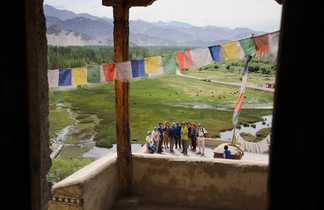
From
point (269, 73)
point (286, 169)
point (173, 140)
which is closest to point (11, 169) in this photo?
point (286, 169)

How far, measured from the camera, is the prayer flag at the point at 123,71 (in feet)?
23.8

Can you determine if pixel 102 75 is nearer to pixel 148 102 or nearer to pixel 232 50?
pixel 232 50

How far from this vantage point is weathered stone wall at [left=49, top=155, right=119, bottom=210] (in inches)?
230

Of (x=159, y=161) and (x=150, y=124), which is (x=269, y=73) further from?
(x=159, y=161)

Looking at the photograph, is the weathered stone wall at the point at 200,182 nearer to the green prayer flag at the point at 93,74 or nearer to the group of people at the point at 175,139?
the green prayer flag at the point at 93,74

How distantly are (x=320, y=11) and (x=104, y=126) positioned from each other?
2767cm

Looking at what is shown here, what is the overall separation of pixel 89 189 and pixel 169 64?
10.5ft

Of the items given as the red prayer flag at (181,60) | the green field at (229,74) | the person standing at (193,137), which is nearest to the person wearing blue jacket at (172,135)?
the person standing at (193,137)

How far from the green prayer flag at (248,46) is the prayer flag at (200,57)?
2.28ft

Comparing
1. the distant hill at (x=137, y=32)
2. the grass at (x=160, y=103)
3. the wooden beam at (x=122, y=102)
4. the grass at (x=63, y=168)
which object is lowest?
the grass at (x=63, y=168)

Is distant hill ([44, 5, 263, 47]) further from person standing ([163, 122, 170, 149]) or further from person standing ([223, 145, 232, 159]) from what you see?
person standing ([223, 145, 232, 159])

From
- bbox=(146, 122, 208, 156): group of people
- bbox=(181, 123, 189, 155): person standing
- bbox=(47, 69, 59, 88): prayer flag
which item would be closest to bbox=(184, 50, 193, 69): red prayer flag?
bbox=(47, 69, 59, 88): prayer flag

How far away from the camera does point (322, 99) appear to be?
4.49 ft

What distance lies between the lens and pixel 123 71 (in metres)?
7.28
